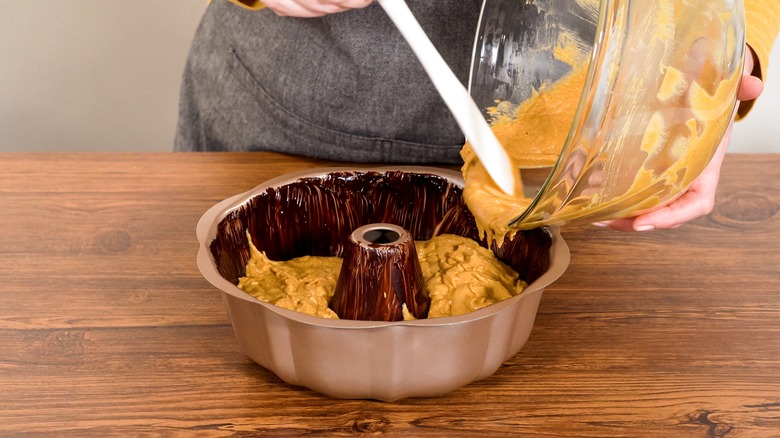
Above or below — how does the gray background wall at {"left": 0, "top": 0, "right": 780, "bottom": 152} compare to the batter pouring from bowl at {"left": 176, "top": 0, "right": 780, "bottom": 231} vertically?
below

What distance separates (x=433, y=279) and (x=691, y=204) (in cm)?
26

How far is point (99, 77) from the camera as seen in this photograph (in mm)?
1937

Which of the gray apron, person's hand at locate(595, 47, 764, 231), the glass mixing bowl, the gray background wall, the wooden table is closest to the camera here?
the glass mixing bowl

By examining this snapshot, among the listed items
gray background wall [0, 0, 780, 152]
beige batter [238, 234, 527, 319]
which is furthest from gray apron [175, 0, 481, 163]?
gray background wall [0, 0, 780, 152]

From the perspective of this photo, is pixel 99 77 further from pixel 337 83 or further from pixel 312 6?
pixel 312 6

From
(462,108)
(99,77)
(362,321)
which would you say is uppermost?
(462,108)

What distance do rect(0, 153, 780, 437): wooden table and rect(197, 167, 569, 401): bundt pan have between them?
0.12 ft

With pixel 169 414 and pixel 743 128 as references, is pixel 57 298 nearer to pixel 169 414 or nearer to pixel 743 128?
pixel 169 414

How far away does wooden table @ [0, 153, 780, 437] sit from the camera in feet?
1.99

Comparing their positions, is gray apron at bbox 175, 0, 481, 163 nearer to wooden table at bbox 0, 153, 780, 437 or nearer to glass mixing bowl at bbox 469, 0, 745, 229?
wooden table at bbox 0, 153, 780, 437

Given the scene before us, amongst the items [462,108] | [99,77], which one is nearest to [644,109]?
[462,108]

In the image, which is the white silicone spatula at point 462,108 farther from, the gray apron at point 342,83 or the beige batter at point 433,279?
the gray apron at point 342,83

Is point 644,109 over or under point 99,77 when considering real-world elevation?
over

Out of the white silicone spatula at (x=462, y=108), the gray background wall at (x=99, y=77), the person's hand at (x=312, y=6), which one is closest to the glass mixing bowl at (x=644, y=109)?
the white silicone spatula at (x=462, y=108)
